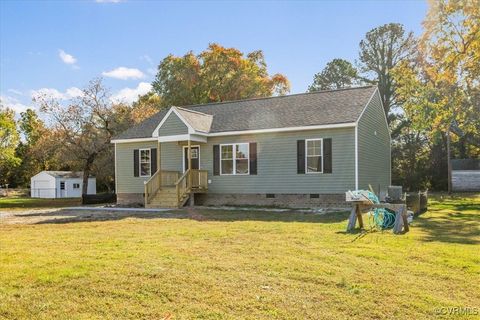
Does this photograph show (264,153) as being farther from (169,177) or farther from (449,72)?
(449,72)

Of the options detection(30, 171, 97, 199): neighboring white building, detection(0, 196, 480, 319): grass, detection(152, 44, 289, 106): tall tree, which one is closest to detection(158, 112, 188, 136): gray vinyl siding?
detection(0, 196, 480, 319): grass

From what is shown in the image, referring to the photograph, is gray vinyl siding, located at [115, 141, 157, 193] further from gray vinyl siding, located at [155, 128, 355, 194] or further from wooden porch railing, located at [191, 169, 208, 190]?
wooden porch railing, located at [191, 169, 208, 190]

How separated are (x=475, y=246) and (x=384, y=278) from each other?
11.8ft

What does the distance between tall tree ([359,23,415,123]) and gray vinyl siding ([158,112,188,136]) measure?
22.0m

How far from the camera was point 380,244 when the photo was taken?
7863mm

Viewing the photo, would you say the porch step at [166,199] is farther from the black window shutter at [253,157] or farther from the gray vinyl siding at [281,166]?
the black window shutter at [253,157]

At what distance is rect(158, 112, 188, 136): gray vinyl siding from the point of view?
1864cm

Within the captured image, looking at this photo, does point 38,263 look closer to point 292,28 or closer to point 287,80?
point 292,28

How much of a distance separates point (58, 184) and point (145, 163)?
22548mm

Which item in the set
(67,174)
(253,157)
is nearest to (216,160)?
(253,157)

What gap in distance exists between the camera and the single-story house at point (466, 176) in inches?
1171

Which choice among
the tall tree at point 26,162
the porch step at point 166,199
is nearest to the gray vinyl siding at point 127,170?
the porch step at point 166,199

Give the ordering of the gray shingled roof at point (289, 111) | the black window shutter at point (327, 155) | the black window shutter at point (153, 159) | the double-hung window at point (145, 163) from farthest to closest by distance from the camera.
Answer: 1. the double-hung window at point (145, 163)
2. the black window shutter at point (153, 159)
3. the gray shingled roof at point (289, 111)
4. the black window shutter at point (327, 155)

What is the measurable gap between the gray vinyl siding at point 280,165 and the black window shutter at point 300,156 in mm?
139
